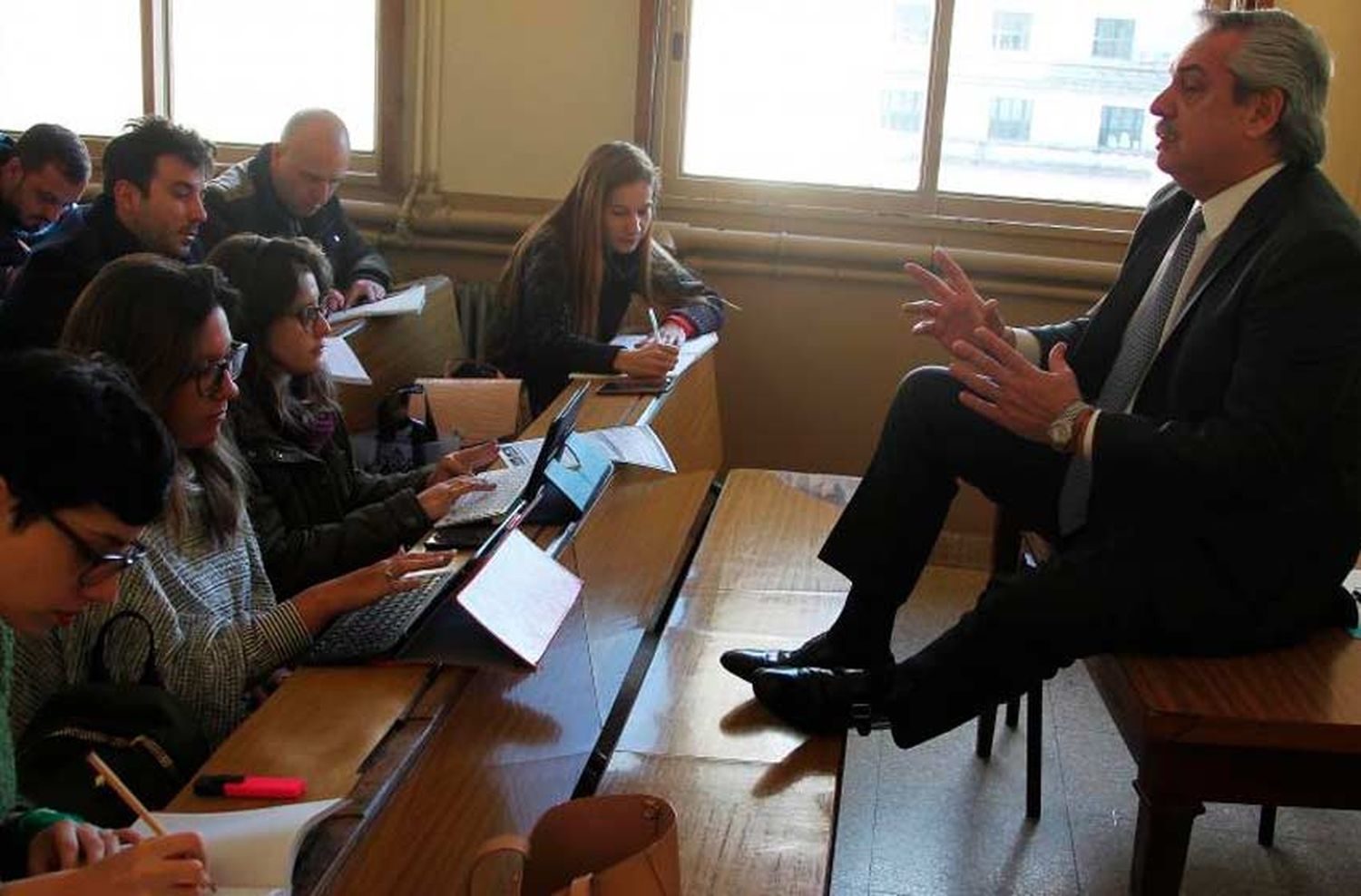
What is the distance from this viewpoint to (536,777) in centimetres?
175

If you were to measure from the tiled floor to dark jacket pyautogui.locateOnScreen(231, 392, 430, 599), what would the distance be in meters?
1.00

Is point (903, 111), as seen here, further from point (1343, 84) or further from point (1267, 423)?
point (1267, 423)

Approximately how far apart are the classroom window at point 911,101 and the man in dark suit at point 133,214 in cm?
146

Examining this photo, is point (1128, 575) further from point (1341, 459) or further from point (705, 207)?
point (705, 207)

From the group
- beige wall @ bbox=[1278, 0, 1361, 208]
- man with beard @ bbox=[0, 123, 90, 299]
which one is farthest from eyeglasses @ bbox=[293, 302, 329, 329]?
beige wall @ bbox=[1278, 0, 1361, 208]

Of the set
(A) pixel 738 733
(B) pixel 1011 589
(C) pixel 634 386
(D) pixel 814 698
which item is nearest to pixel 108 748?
(A) pixel 738 733

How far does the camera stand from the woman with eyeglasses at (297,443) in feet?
7.88

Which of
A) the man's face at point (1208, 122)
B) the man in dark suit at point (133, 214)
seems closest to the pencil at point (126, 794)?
the man's face at point (1208, 122)

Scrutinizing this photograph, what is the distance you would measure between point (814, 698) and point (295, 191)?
254 cm

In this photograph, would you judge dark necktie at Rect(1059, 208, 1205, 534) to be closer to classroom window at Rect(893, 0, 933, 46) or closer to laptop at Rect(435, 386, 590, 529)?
laptop at Rect(435, 386, 590, 529)

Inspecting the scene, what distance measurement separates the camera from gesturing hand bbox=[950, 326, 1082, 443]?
87.1 inches

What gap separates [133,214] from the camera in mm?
3492

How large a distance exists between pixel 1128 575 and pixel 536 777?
2.99ft

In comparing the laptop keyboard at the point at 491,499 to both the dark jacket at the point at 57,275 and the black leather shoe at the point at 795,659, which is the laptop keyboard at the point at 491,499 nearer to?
the black leather shoe at the point at 795,659
